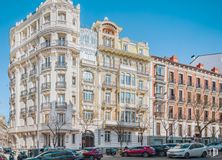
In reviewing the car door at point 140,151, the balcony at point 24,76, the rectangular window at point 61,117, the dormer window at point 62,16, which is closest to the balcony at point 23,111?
the balcony at point 24,76

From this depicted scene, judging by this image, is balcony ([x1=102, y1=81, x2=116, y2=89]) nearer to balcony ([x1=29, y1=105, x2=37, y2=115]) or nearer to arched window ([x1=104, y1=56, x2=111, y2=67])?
arched window ([x1=104, y1=56, x2=111, y2=67])

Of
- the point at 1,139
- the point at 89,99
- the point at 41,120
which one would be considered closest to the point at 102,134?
the point at 89,99

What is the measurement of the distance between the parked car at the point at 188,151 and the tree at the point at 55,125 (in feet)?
67.7

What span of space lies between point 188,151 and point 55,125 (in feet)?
75.8

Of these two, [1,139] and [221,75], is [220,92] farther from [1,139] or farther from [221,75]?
[1,139]

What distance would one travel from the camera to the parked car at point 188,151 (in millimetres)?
37003

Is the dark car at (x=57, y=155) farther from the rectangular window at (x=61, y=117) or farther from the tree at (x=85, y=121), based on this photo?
the tree at (x=85, y=121)

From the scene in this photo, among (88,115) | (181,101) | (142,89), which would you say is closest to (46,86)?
(88,115)

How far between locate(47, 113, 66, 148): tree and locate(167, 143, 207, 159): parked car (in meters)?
20.6

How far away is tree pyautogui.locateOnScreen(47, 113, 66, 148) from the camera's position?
54481 millimetres

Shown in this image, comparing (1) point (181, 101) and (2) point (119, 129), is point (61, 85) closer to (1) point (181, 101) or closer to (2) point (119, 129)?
(2) point (119, 129)

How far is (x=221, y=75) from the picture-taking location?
81375 mm

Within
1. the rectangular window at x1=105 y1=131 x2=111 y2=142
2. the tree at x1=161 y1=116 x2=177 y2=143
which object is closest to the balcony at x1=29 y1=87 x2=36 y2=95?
the rectangular window at x1=105 y1=131 x2=111 y2=142

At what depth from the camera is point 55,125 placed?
54.7 metres
